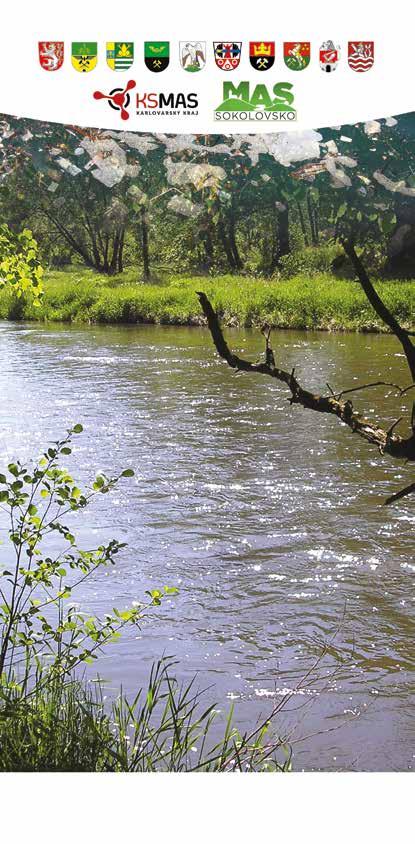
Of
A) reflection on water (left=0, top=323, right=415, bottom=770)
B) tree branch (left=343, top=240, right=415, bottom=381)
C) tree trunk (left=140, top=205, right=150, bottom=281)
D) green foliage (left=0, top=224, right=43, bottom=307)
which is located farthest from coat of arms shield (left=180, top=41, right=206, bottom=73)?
tree trunk (left=140, top=205, right=150, bottom=281)

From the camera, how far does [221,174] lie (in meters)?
2.98

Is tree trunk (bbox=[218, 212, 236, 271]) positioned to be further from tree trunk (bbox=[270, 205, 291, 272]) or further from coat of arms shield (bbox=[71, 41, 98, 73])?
coat of arms shield (bbox=[71, 41, 98, 73])

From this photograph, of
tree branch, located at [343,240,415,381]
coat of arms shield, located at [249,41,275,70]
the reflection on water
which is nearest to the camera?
tree branch, located at [343,240,415,381]

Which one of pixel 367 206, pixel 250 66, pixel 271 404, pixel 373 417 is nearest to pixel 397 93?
pixel 250 66

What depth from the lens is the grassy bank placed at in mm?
5723

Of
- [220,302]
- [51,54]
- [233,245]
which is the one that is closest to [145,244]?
[233,245]

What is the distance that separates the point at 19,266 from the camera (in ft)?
4.57

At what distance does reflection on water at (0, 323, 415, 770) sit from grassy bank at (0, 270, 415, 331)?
1.48ft

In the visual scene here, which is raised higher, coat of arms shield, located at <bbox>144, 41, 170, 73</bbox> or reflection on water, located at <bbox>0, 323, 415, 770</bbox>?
coat of arms shield, located at <bbox>144, 41, 170, 73</bbox>

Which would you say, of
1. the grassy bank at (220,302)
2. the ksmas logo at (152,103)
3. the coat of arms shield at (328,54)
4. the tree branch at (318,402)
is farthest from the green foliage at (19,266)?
the grassy bank at (220,302)

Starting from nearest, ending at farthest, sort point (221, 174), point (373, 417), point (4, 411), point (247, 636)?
point (247, 636)
point (221, 174)
point (373, 417)
point (4, 411)

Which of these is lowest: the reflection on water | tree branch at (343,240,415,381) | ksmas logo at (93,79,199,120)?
the reflection on water
